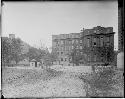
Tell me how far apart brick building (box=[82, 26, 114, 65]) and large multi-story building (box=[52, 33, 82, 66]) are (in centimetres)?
10

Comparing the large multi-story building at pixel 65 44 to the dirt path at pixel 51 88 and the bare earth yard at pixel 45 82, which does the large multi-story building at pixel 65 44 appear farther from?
the dirt path at pixel 51 88

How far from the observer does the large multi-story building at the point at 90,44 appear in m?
3.37

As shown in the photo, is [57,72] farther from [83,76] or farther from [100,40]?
[100,40]

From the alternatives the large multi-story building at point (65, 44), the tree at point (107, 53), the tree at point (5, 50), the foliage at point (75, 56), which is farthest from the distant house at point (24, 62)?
the tree at point (107, 53)

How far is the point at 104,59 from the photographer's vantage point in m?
3.37

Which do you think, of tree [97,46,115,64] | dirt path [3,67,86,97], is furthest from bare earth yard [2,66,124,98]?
tree [97,46,115,64]

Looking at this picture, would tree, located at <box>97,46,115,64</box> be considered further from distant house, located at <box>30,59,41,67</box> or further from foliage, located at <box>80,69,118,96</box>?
distant house, located at <box>30,59,41,67</box>

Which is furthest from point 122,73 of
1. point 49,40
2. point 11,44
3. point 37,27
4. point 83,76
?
point 11,44

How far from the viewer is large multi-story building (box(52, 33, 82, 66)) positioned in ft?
11.1

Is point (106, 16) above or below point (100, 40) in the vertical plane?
above

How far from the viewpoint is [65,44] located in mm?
3396

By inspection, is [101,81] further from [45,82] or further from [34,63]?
[34,63]

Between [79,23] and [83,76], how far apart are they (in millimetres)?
739

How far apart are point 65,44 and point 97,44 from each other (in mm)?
441
